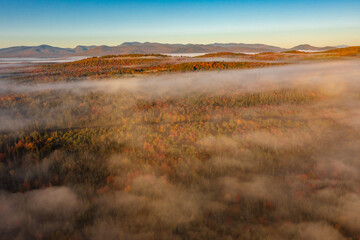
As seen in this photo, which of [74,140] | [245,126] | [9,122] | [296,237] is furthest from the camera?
[9,122]

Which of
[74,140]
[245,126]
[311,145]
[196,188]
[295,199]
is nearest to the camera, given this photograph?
[295,199]

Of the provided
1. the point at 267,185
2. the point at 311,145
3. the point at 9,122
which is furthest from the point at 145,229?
the point at 9,122

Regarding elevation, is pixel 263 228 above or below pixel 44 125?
below

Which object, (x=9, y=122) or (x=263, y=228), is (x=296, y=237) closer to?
(x=263, y=228)

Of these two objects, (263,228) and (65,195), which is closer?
(263,228)

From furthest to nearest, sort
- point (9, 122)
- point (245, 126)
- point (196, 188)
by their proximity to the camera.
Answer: point (9, 122), point (245, 126), point (196, 188)

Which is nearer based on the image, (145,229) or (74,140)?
(145,229)

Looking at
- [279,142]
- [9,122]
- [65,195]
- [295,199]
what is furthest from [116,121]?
[295,199]

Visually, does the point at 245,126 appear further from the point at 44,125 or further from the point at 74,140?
the point at 44,125

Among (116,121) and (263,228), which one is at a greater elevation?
(116,121)
